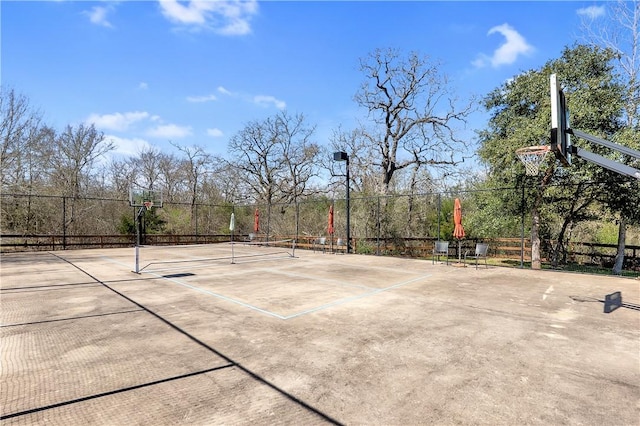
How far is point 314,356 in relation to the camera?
3.66 m

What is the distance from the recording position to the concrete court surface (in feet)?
8.55

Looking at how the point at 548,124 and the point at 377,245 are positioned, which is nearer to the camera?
the point at 548,124

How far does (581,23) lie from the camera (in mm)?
13961

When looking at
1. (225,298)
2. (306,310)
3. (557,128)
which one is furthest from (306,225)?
(557,128)

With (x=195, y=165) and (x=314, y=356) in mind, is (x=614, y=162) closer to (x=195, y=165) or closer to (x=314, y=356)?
(x=314, y=356)

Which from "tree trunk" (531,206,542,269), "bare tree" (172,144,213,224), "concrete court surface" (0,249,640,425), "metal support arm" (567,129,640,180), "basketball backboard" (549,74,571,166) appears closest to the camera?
"concrete court surface" (0,249,640,425)

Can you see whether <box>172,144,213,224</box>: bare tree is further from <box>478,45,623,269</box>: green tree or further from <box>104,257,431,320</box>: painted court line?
<box>478,45,623,269</box>: green tree

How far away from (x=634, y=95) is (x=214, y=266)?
16185 millimetres

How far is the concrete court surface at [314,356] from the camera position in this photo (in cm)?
261

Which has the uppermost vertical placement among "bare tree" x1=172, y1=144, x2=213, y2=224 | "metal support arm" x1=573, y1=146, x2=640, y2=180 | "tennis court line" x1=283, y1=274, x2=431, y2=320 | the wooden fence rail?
"bare tree" x1=172, y1=144, x2=213, y2=224

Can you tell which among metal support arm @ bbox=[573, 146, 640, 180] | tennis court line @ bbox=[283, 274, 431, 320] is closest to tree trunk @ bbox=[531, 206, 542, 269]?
tennis court line @ bbox=[283, 274, 431, 320]

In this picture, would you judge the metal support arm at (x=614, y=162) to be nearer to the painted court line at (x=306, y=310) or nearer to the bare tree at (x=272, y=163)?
the painted court line at (x=306, y=310)

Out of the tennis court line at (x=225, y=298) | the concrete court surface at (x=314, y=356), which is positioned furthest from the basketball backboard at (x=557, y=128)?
the tennis court line at (x=225, y=298)

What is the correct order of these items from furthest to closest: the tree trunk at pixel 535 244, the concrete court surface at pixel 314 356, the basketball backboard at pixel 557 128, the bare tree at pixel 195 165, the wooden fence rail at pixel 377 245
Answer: the bare tree at pixel 195 165 → the wooden fence rail at pixel 377 245 → the tree trunk at pixel 535 244 → the basketball backboard at pixel 557 128 → the concrete court surface at pixel 314 356
